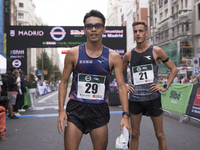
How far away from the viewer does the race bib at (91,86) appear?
299cm

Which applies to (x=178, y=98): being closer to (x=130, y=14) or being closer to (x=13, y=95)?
(x=13, y=95)

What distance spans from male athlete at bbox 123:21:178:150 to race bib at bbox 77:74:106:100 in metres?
0.95

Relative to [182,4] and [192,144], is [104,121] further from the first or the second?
[182,4]

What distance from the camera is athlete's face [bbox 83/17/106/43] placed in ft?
9.79

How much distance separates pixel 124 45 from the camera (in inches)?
576

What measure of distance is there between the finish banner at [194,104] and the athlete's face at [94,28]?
5915 mm

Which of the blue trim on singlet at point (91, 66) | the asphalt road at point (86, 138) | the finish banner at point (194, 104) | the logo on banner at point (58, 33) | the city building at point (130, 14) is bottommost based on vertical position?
the asphalt road at point (86, 138)

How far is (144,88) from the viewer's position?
3811mm

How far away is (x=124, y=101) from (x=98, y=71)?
425mm

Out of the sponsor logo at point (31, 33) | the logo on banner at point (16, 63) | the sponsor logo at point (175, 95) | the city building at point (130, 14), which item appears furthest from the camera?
the city building at point (130, 14)

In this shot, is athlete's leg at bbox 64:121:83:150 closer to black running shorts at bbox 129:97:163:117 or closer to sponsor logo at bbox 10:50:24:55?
black running shorts at bbox 129:97:163:117

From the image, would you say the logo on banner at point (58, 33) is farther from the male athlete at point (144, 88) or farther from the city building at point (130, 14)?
the city building at point (130, 14)

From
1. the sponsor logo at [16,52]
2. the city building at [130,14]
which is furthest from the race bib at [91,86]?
the city building at [130,14]

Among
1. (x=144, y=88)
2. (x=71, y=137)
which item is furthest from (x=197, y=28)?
(x=71, y=137)
